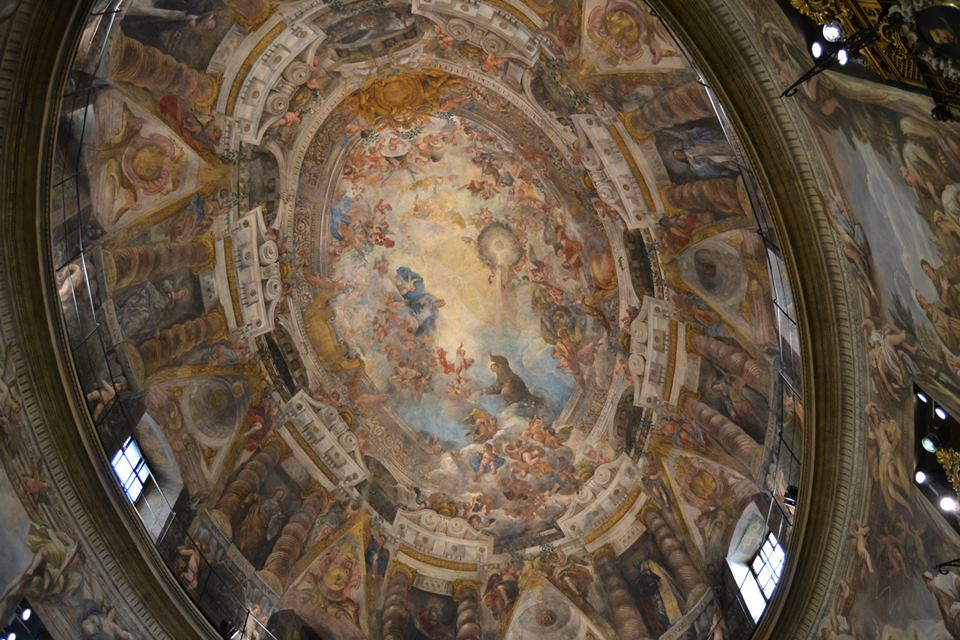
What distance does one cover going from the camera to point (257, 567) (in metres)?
15.8

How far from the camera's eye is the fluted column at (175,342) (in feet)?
47.1

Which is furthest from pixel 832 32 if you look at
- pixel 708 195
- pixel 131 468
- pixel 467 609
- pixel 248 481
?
pixel 467 609

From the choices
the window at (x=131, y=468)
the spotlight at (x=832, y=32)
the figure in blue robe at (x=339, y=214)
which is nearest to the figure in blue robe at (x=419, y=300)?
the figure in blue robe at (x=339, y=214)

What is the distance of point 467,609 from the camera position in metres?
17.4

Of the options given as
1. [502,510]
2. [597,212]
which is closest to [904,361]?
[597,212]

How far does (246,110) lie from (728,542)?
10.5 metres

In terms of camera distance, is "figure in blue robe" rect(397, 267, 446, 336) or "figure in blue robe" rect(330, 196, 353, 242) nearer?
"figure in blue robe" rect(330, 196, 353, 242)

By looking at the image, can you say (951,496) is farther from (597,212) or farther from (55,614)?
(55,614)

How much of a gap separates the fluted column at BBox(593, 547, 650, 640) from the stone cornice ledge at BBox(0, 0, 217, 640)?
7.04 m

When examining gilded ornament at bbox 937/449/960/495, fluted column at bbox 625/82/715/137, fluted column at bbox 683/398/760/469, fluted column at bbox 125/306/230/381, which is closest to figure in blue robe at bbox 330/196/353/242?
fluted column at bbox 125/306/230/381

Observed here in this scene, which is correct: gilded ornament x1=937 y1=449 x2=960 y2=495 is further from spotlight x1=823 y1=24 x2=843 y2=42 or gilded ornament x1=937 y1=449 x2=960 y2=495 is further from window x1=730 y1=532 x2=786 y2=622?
spotlight x1=823 y1=24 x2=843 y2=42

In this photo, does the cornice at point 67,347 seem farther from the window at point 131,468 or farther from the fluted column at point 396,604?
the fluted column at point 396,604

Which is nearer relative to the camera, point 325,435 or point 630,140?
point 630,140

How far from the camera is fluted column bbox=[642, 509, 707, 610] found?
1579 cm
